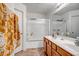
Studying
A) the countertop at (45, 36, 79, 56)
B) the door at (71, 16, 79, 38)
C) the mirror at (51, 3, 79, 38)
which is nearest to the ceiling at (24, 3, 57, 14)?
the mirror at (51, 3, 79, 38)

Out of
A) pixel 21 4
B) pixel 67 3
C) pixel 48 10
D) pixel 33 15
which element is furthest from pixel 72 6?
pixel 21 4

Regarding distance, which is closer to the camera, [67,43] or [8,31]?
[8,31]

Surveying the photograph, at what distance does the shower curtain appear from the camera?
1.45 metres

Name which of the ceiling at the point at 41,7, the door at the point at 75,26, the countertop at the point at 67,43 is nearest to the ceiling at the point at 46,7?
the ceiling at the point at 41,7

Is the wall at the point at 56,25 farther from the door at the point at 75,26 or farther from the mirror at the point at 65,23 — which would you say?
the door at the point at 75,26

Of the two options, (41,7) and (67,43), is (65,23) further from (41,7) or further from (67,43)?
(41,7)

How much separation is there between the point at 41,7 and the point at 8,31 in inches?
26.9

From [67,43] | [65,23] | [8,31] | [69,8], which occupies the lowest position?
[67,43]

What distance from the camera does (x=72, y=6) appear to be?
1659mm

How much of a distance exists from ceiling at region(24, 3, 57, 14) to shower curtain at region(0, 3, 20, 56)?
298 mm

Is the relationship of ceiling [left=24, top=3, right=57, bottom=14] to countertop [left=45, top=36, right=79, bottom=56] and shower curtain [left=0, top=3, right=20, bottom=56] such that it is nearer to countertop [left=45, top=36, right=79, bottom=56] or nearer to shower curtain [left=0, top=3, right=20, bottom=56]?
shower curtain [left=0, top=3, right=20, bottom=56]

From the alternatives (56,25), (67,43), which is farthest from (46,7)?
(67,43)

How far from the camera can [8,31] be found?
1605 millimetres

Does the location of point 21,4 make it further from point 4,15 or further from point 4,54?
point 4,54
